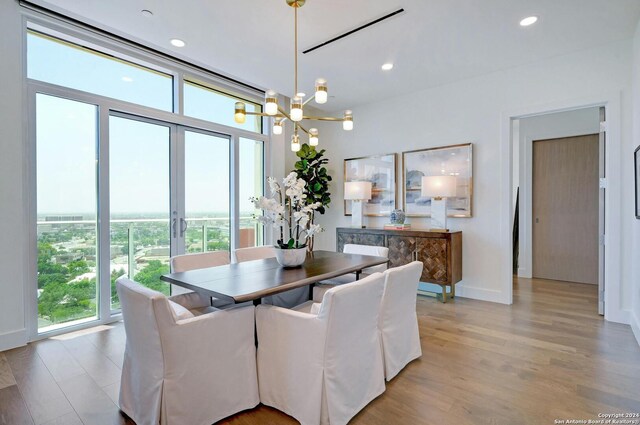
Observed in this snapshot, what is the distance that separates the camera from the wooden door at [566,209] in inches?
198

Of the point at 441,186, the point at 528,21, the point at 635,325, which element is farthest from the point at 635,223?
the point at 528,21

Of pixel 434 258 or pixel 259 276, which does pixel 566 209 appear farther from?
pixel 259 276

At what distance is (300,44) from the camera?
3.39 metres

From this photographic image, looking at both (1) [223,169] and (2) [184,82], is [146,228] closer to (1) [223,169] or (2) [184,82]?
(1) [223,169]

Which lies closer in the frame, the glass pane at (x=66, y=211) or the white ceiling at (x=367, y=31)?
the white ceiling at (x=367, y=31)

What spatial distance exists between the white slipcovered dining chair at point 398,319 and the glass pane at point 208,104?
3.42 metres

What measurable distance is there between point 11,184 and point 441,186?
4.51m

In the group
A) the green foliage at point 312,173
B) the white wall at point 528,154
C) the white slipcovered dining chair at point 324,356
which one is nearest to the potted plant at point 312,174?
the green foliage at point 312,173

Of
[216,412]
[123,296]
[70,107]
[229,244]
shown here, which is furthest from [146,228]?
[216,412]

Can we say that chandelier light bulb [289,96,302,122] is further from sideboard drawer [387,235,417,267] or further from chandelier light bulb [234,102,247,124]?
sideboard drawer [387,235,417,267]

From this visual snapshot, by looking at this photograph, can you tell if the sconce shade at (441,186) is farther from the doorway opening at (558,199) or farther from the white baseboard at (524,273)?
the white baseboard at (524,273)

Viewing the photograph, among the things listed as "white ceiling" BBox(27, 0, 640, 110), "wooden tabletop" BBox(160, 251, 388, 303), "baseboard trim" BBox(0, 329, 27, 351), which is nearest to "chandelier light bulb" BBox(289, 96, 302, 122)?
"white ceiling" BBox(27, 0, 640, 110)

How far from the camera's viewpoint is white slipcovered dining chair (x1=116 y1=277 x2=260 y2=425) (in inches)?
65.1

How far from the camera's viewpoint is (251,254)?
3.32 metres
